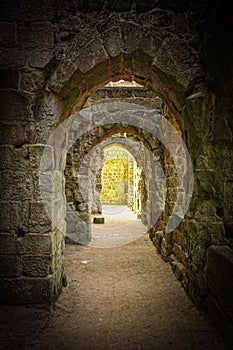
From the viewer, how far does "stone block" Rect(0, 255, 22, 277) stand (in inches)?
116

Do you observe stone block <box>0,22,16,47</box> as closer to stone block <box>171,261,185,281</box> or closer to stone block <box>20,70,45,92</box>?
stone block <box>20,70,45,92</box>

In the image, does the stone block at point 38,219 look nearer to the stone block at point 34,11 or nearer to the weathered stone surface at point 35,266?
the weathered stone surface at point 35,266

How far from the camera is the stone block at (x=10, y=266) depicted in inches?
116

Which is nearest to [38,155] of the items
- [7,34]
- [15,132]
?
[15,132]

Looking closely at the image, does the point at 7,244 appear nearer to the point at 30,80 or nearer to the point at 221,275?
the point at 30,80

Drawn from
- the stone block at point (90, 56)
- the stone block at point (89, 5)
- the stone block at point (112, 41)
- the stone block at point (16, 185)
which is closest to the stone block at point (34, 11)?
the stone block at point (89, 5)

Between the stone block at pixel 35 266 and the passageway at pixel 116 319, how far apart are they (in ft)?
1.09

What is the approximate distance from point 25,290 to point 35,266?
0.25 meters

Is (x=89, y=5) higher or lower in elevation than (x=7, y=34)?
higher

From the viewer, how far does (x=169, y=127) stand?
5.60 metres

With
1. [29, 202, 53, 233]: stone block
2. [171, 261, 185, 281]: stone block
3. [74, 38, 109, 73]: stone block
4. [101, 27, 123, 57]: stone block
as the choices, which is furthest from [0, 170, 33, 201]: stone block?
[171, 261, 185, 281]: stone block

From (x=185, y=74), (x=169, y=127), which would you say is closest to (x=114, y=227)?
(x=169, y=127)

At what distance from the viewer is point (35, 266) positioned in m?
2.97

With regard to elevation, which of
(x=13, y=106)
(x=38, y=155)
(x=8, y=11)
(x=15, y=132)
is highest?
(x=8, y=11)
